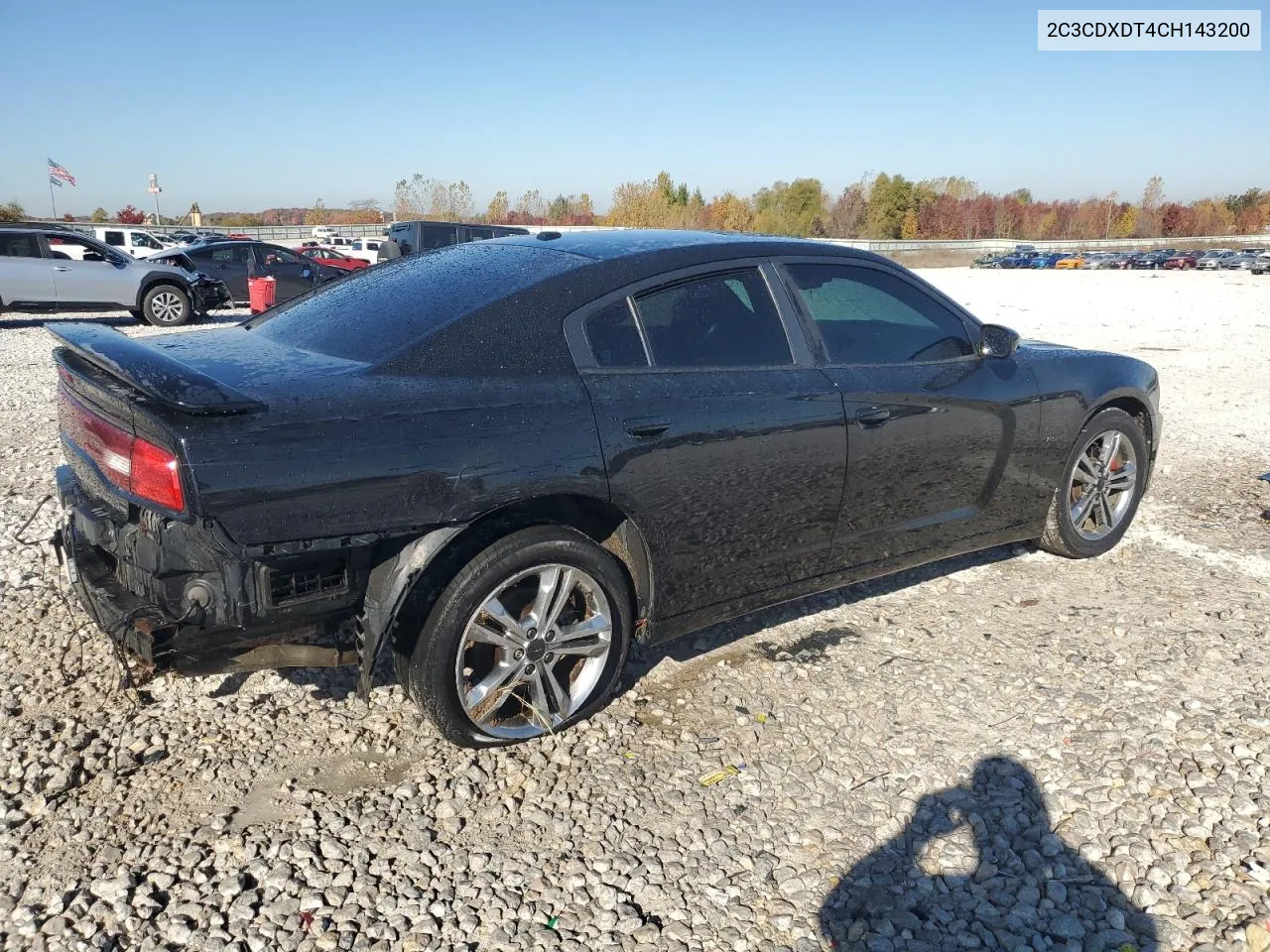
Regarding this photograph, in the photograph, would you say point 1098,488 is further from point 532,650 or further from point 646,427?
point 532,650

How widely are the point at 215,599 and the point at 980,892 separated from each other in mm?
2198

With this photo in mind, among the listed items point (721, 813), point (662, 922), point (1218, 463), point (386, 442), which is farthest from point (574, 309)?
point (1218, 463)

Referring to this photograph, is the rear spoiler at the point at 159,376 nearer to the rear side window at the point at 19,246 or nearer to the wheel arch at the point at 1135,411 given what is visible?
the wheel arch at the point at 1135,411

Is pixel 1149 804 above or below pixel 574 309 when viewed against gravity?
below

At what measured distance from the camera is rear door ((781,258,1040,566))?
3.71 m

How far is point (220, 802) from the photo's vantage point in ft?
9.37

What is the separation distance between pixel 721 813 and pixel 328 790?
1205mm

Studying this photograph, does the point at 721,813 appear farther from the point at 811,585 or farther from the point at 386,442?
the point at 386,442

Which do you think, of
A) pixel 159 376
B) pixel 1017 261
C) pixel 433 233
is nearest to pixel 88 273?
pixel 433 233

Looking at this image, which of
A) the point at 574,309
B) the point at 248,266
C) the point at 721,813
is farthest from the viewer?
the point at 248,266

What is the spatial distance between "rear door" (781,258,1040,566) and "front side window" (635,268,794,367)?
0.62 ft

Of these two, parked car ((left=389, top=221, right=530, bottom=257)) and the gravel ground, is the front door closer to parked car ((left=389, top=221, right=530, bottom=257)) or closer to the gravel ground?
parked car ((left=389, top=221, right=530, bottom=257))

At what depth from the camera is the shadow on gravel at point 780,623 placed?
3.84m

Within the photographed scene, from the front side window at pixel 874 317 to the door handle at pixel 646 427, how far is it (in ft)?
2.91
